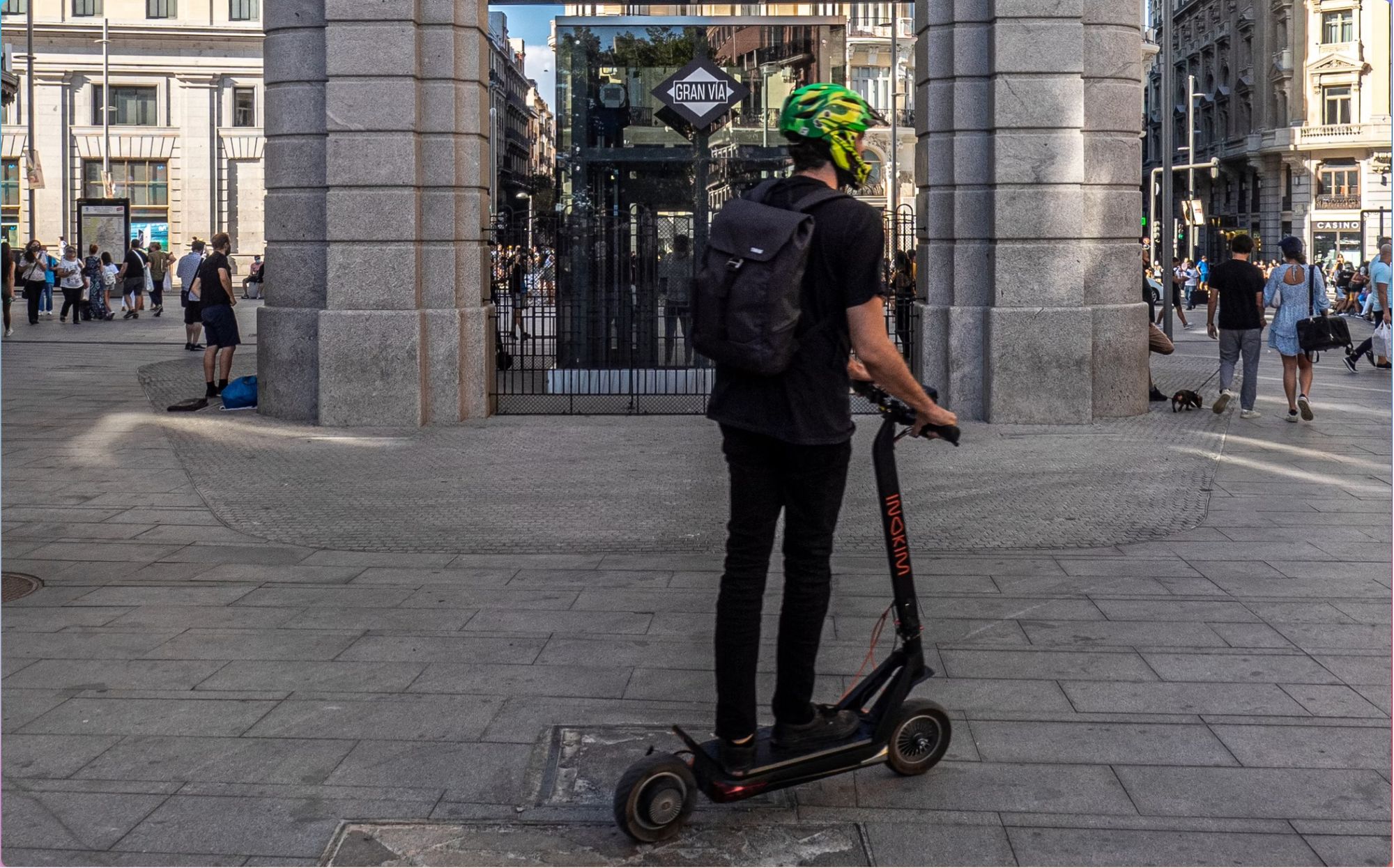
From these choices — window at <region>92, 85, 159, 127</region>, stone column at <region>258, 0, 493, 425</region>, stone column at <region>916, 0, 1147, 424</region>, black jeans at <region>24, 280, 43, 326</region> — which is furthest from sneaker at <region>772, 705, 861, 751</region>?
window at <region>92, 85, 159, 127</region>

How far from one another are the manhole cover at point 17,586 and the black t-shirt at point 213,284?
854 cm

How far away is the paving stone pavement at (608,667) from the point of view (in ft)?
14.2

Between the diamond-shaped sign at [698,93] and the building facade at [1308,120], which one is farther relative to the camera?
the building facade at [1308,120]

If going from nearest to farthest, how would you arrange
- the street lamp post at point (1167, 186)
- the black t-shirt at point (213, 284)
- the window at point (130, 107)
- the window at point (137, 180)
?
the black t-shirt at point (213, 284) < the street lamp post at point (1167, 186) < the window at point (130, 107) < the window at point (137, 180)

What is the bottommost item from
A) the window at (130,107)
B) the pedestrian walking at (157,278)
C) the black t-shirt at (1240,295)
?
the black t-shirt at (1240,295)

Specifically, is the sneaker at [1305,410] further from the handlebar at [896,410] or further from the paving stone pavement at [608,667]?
the handlebar at [896,410]

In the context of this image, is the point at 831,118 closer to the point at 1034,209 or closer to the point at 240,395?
the point at 1034,209

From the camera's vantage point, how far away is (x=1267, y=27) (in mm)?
81125

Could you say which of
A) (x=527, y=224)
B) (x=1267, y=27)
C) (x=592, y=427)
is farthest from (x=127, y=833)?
(x=1267, y=27)

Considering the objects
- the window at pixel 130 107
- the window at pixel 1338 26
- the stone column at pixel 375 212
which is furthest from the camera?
the window at pixel 1338 26

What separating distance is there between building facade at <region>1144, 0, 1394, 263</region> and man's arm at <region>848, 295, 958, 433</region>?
231 feet

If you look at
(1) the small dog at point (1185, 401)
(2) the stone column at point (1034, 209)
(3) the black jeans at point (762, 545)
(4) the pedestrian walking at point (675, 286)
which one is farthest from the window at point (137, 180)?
(3) the black jeans at point (762, 545)

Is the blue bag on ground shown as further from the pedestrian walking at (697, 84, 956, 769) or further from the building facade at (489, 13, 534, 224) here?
the pedestrian walking at (697, 84, 956, 769)

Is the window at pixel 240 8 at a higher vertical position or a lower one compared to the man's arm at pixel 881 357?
higher
